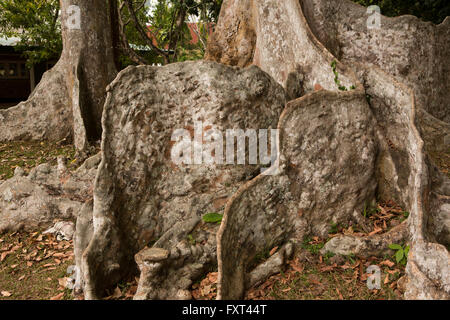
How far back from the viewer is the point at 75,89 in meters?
7.33

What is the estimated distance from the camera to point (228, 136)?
443 centimetres

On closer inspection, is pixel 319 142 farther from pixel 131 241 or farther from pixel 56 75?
pixel 56 75

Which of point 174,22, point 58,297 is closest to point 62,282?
point 58,297

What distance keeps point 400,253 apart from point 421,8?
27.4ft

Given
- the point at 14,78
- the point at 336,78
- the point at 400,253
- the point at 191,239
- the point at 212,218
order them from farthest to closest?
the point at 14,78
the point at 336,78
the point at 212,218
the point at 191,239
the point at 400,253

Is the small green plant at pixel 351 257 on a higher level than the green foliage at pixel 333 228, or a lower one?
lower

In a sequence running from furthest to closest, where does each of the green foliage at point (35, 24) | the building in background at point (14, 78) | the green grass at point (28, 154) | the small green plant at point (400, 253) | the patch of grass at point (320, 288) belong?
the building in background at point (14, 78)
the green foliage at point (35, 24)
the green grass at point (28, 154)
the small green plant at point (400, 253)
the patch of grass at point (320, 288)

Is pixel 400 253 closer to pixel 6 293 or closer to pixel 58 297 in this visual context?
pixel 58 297

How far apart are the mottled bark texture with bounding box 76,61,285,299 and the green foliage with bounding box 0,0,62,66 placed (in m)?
8.83

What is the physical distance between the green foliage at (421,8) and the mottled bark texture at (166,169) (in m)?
7.06

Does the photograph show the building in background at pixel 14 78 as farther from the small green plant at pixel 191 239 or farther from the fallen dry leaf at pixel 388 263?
the fallen dry leaf at pixel 388 263

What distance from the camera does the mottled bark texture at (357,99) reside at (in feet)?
11.7

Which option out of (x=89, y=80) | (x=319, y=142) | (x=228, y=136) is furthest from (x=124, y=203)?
(x=89, y=80)

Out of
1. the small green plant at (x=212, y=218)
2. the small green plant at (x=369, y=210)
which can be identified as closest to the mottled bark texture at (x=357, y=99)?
the small green plant at (x=369, y=210)
